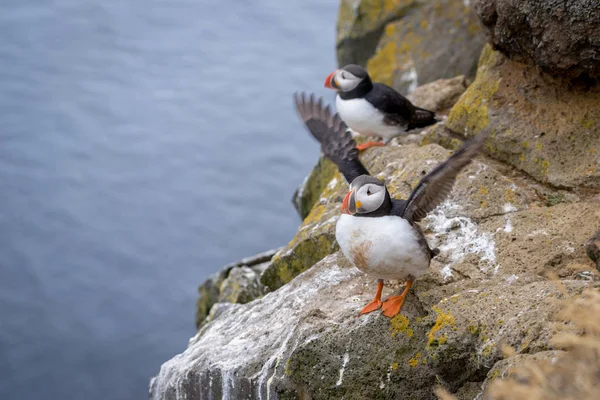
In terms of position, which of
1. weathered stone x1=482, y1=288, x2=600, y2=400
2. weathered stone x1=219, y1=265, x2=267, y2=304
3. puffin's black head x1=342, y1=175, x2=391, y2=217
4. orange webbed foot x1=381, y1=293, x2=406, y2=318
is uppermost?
weathered stone x1=219, y1=265, x2=267, y2=304

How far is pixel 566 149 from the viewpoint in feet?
14.7

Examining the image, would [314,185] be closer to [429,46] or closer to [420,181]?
[429,46]

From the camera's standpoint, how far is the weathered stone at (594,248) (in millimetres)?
3379

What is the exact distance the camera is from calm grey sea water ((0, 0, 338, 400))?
995 cm

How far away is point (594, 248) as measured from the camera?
3398 mm

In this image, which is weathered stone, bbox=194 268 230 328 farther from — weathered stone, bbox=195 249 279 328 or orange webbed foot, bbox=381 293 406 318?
orange webbed foot, bbox=381 293 406 318

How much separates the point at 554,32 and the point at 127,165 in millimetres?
8498

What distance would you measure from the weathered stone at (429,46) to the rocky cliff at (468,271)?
5.83 ft

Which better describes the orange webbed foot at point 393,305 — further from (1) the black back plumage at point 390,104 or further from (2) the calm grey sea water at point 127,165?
(2) the calm grey sea water at point 127,165

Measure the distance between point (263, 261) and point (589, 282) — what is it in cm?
406

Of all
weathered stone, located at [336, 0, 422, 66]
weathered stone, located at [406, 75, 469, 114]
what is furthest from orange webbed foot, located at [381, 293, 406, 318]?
weathered stone, located at [336, 0, 422, 66]

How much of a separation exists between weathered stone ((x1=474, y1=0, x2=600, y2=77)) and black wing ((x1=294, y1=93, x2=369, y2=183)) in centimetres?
116

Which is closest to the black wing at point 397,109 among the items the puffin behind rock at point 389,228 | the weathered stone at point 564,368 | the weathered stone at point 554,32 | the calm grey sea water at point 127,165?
the weathered stone at point 554,32

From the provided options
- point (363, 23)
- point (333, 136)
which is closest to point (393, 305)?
point (333, 136)
